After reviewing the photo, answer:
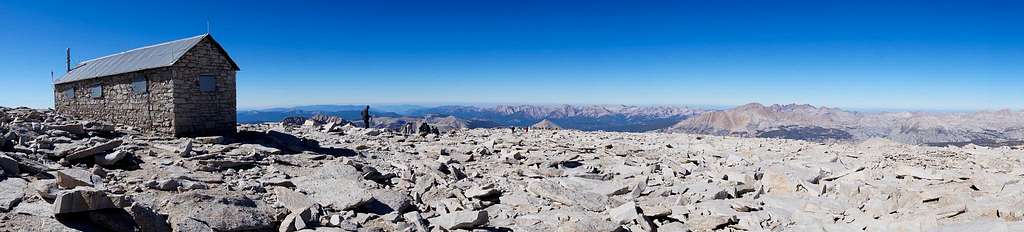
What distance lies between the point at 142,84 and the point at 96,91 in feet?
16.0

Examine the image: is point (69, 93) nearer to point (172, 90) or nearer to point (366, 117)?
point (172, 90)

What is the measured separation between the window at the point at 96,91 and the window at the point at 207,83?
6630 millimetres

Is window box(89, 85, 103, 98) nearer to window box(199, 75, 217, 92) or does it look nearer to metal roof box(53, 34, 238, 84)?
metal roof box(53, 34, 238, 84)

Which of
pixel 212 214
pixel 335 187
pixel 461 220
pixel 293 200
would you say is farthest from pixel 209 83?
pixel 461 220

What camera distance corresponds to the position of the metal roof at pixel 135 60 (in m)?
18.1

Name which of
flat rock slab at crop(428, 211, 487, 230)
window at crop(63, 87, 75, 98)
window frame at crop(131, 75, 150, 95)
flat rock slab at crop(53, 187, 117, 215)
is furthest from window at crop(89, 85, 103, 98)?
flat rock slab at crop(428, 211, 487, 230)

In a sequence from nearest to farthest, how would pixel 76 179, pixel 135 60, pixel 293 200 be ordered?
pixel 76 179 < pixel 293 200 < pixel 135 60

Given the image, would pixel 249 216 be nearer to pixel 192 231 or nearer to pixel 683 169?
pixel 192 231

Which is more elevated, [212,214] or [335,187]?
[212,214]

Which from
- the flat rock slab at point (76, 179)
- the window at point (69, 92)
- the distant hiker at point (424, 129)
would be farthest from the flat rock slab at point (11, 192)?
the window at point (69, 92)

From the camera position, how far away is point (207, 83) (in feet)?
60.5

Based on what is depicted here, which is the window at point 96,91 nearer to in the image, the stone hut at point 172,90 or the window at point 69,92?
the stone hut at point 172,90

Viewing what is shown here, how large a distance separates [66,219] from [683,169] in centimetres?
1565

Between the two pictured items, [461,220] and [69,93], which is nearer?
[461,220]
